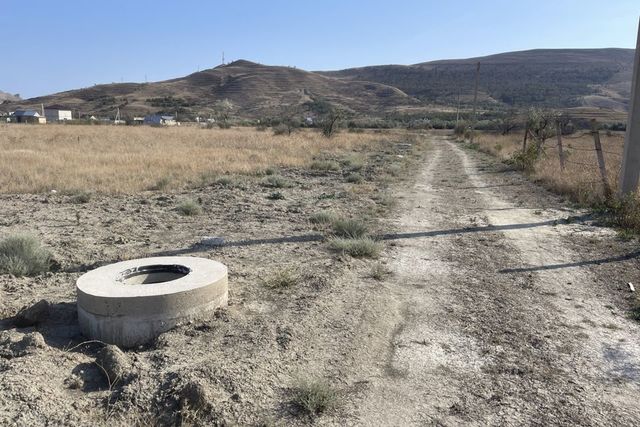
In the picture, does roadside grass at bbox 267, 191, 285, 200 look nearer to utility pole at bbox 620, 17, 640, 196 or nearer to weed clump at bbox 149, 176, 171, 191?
weed clump at bbox 149, 176, 171, 191

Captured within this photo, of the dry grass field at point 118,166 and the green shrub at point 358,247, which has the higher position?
the dry grass field at point 118,166

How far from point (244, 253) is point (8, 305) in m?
3.27

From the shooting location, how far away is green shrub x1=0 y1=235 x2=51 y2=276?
6.79 m

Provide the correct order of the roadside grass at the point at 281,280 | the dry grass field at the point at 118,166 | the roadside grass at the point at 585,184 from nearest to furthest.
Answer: the roadside grass at the point at 281,280
the roadside grass at the point at 585,184
the dry grass field at the point at 118,166

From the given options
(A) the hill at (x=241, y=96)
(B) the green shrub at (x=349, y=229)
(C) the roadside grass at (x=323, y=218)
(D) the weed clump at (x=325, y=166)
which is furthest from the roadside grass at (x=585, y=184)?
(A) the hill at (x=241, y=96)

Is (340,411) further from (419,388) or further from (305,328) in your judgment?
(305,328)

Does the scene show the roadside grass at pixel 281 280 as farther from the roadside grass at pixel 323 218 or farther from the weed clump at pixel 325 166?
the weed clump at pixel 325 166

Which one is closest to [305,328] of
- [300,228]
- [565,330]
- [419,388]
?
[419,388]

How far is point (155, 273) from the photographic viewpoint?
6.02 m

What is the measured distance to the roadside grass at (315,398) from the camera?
12.5 feet

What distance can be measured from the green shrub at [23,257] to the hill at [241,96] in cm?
9560

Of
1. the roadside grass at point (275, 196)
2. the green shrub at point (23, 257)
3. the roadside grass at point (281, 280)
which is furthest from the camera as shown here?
the roadside grass at point (275, 196)

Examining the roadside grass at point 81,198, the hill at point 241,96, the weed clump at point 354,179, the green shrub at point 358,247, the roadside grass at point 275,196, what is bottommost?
the weed clump at point 354,179

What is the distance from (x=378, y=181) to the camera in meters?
17.7
